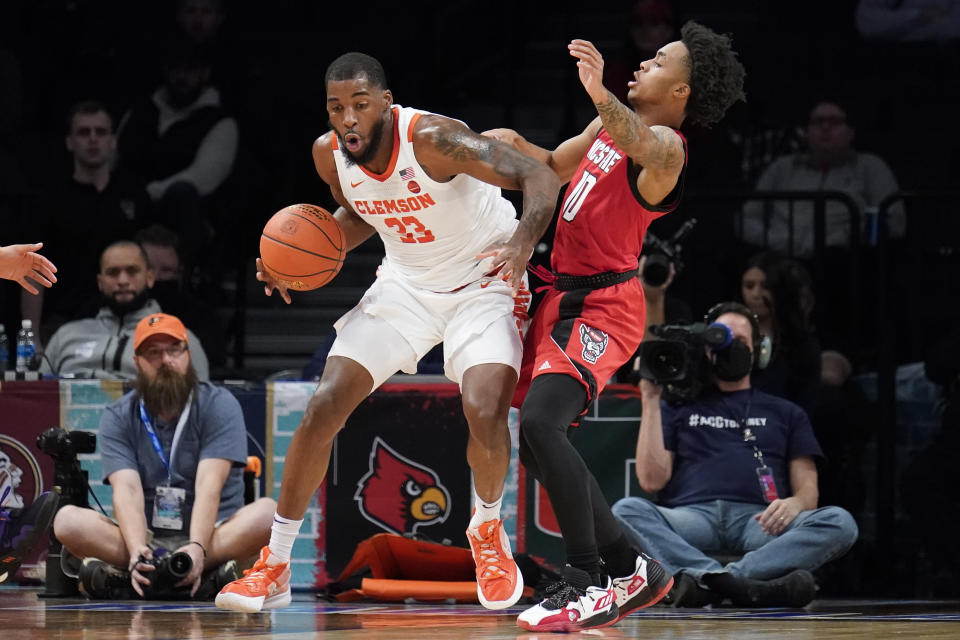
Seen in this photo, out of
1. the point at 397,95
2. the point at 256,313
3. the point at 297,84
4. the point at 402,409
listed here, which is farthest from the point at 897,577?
the point at 297,84

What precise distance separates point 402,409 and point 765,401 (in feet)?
5.63

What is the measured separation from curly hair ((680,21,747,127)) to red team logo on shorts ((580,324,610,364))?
35.0 inches

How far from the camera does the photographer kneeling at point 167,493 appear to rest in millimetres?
6254

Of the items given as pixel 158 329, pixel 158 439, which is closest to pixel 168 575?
pixel 158 439

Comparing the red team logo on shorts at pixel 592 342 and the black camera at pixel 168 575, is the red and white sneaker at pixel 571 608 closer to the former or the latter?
the red team logo on shorts at pixel 592 342

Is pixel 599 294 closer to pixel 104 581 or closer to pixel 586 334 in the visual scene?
pixel 586 334

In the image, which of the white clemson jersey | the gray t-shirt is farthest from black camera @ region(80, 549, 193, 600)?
the white clemson jersey

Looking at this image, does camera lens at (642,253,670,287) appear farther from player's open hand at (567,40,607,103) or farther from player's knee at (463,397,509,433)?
player's open hand at (567,40,607,103)

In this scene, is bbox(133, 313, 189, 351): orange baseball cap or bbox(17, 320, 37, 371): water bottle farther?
bbox(17, 320, 37, 371): water bottle

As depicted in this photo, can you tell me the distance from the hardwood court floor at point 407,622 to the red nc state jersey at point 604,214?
49.9 inches

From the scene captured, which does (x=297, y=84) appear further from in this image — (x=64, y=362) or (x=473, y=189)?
(x=473, y=189)

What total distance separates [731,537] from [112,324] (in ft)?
11.1

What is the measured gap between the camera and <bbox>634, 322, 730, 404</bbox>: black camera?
20.6ft

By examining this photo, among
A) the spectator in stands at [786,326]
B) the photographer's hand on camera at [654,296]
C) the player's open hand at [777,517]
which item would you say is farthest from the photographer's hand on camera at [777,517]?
the photographer's hand on camera at [654,296]
